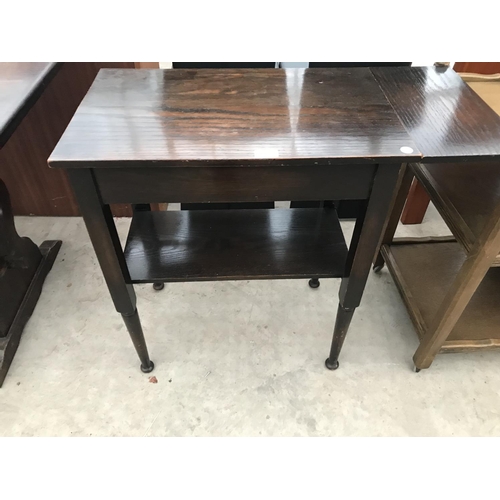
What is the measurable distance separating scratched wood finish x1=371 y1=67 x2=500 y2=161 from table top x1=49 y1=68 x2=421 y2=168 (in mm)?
44

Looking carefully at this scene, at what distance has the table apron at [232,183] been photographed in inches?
29.0

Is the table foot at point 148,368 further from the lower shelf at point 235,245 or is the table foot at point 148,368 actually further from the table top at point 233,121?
the table top at point 233,121

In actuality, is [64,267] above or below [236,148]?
below

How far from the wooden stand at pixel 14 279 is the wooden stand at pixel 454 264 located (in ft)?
3.75

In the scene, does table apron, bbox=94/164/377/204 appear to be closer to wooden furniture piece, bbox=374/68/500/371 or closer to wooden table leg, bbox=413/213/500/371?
wooden furniture piece, bbox=374/68/500/371

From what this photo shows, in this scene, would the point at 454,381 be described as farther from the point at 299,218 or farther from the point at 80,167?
the point at 80,167

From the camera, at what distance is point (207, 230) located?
1.10 m

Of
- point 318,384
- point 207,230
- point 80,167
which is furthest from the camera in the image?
point 318,384

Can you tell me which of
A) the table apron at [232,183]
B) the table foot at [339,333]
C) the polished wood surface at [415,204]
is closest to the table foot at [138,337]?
the table apron at [232,183]

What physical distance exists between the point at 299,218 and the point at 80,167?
0.61 meters

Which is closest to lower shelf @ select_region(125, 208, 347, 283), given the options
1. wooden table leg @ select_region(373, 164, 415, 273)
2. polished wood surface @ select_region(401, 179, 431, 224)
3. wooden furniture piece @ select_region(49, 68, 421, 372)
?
wooden furniture piece @ select_region(49, 68, 421, 372)

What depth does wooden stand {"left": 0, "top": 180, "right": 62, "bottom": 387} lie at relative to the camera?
1216 millimetres

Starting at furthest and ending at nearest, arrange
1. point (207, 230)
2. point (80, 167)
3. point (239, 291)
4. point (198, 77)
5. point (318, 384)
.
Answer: point (239, 291)
point (318, 384)
point (207, 230)
point (198, 77)
point (80, 167)

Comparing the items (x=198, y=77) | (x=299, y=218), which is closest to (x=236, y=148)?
(x=198, y=77)
